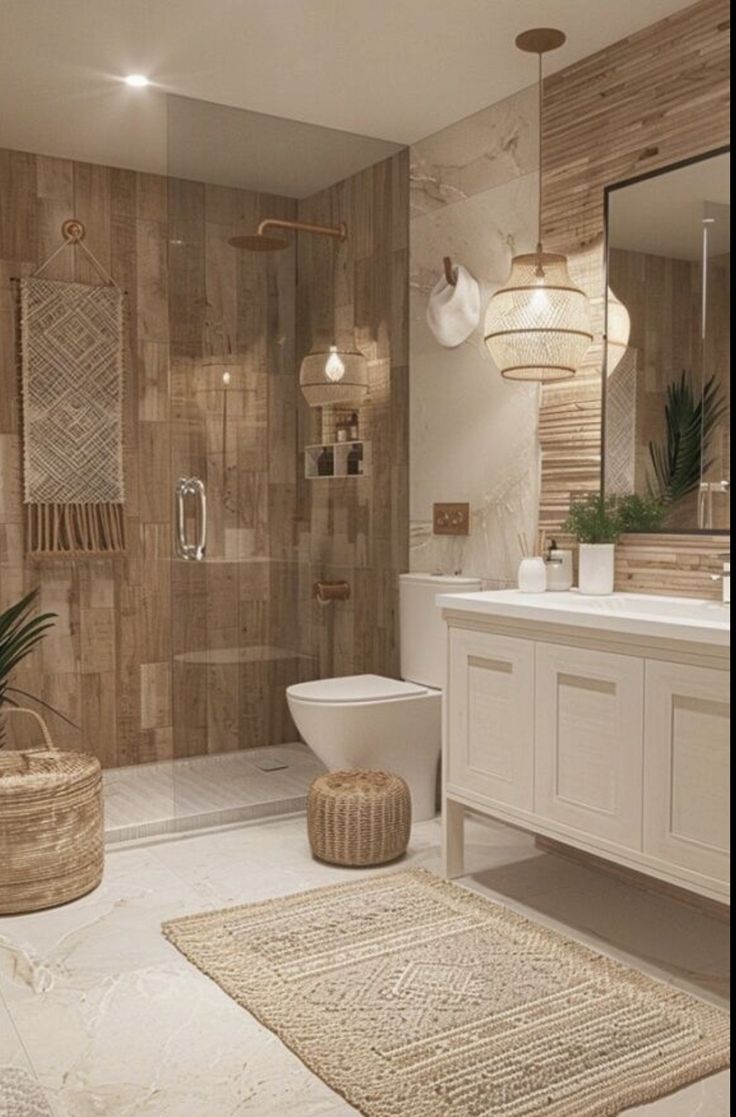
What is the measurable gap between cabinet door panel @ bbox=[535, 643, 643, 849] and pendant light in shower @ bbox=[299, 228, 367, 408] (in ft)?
5.07

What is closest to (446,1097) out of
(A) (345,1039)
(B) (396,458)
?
(A) (345,1039)

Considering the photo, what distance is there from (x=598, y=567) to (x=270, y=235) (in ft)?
5.57

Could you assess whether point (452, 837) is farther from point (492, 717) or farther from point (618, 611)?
point (618, 611)

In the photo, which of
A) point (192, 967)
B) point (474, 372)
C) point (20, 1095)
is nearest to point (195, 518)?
point (474, 372)

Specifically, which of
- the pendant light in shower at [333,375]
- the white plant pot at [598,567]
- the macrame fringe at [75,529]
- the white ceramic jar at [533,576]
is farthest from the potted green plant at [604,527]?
the macrame fringe at [75,529]

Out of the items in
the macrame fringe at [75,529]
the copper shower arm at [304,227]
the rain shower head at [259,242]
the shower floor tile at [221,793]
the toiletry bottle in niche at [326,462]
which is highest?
the copper shower arm at [304,227]

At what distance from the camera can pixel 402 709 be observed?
351 cm

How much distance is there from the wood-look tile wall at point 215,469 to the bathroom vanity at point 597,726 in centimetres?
97

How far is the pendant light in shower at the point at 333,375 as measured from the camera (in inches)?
149

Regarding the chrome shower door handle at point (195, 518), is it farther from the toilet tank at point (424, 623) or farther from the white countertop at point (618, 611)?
the white countertop at point (618, 611)

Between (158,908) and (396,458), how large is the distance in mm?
1877

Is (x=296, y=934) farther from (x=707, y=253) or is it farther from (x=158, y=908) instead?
(x=707, y=253)

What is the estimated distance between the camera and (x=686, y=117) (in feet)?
9.32

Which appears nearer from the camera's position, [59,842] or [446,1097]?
[446,1097]
